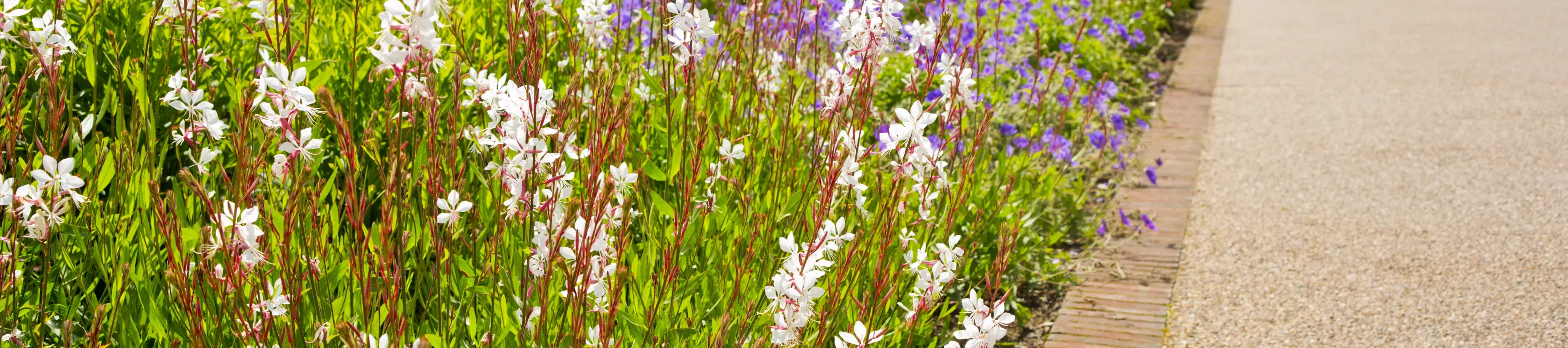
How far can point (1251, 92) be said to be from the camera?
18.4ft

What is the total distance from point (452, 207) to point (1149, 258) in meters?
2.31

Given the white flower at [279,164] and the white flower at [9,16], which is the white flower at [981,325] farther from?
the white flower at [9,16]

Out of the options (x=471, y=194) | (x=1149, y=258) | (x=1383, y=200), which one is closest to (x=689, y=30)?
(x=471, y=194)

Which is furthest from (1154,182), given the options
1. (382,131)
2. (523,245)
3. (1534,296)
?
(523,245)

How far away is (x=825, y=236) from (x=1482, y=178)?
3305mm

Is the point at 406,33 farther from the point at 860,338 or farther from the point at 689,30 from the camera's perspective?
the point at 860,338

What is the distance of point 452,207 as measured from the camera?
59.1 inches

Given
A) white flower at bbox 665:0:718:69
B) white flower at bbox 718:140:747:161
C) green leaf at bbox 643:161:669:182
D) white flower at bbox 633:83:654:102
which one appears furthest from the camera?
white flower at bbox 633:83:654:102

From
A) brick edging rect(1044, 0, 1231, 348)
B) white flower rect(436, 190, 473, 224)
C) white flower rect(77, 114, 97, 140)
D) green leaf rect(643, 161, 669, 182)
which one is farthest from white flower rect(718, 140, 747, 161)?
brick edging rect(1044, 0, 1231, 348)

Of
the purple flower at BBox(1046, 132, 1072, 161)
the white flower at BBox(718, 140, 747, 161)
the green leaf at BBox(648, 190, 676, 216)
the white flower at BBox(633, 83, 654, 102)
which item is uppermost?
the green leaf at BBox(648, 190, 676, 216)

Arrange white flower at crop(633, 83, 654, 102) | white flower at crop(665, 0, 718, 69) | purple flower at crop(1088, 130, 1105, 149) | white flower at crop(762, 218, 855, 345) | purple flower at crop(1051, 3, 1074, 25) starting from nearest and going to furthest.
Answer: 1. white flower at crop(762, 218, 855, 345)
2. white flower at crop(665, 0, 718, 69)
3. white flower at crop(633, 83, 654, 102)
4. purple flower at crop(1088, 130, 1105, 149)
5. purple flower at crop(1051, 3, 1074, 25)

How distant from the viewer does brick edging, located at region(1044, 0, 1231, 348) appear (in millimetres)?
2830

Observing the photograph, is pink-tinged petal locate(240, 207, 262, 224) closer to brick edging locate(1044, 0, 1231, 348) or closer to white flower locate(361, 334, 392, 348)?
white flower locate(361, 334, 392, 348)

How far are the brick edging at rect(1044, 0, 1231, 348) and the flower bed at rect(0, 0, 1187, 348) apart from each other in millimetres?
140
